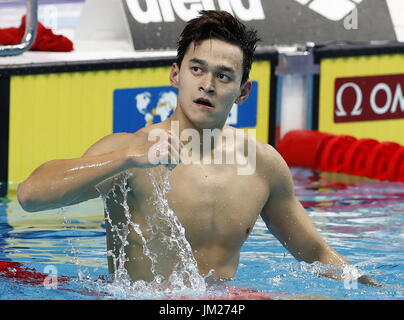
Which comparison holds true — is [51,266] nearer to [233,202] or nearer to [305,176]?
[233,202]

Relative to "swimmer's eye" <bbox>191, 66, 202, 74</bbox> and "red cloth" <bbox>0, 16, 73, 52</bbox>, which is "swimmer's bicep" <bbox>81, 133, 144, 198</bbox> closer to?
"swimmer's eye" <bbox>191, 66, 202, 74</bbox>

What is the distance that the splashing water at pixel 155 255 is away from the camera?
3.31 m

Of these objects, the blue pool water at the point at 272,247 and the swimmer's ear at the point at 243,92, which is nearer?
the swimmer's ear at the point at 243,92

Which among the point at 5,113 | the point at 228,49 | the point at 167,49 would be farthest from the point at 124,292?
the point at 167,49

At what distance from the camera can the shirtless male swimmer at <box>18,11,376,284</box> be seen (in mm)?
3027

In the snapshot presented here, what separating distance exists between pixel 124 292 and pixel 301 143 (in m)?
3.54

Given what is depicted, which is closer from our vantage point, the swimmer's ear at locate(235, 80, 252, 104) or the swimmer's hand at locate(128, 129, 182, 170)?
the swimmer's hand at locate(128, 129, 182, 170)

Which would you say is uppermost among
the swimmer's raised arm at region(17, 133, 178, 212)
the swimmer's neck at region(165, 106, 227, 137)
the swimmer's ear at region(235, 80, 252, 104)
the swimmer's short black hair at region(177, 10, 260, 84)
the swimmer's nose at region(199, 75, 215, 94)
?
the swimmer's short black hair at region(177, 10, 260, 84)

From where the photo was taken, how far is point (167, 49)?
6.46 m

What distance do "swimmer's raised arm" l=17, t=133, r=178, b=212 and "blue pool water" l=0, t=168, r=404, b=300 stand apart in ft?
1.55

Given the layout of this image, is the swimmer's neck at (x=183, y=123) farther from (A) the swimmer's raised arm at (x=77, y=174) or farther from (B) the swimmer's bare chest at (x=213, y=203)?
(A) the swimmer's raised arm at (x=77, y=174)

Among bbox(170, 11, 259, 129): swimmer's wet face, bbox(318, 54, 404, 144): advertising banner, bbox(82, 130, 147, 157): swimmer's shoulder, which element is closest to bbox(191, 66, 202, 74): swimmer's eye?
bbox(170, 11, 259, 129): swimmer's wet face

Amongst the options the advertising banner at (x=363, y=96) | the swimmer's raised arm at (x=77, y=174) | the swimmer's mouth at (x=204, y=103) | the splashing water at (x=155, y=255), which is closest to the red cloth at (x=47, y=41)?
the advertising banner at (x=363, y=96)

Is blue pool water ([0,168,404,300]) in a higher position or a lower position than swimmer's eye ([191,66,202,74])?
lower
